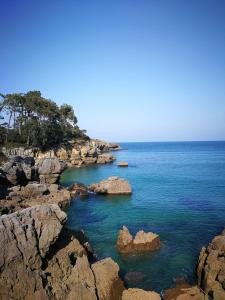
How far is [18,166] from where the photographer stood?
47250mm

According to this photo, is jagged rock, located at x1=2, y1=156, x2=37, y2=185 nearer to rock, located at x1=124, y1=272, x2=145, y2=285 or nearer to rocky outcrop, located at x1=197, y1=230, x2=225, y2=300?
rock, located at x1=124, y1=272, x2=145, y2=285

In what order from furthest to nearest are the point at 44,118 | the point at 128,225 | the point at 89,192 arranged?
the point at 44,118
the point at 89,192
the point at 128,225

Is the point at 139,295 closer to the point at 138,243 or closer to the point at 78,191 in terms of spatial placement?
the point at 138,243

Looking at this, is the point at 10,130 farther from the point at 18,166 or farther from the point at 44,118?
the point at 18,166

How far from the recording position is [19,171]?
46.8m

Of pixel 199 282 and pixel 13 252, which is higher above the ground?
pixel 13 252

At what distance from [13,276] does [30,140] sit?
2754 inches

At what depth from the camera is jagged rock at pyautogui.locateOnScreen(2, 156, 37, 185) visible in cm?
4506

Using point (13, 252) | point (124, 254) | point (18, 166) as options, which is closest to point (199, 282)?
point (124, 254)

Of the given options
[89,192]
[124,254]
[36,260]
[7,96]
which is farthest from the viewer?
[7,96]

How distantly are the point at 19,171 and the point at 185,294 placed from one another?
35.6 meters

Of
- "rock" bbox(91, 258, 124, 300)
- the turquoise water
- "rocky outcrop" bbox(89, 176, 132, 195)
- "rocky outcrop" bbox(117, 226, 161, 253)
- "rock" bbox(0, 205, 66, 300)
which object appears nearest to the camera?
"rock" bbox(0, 205, 66, 300)

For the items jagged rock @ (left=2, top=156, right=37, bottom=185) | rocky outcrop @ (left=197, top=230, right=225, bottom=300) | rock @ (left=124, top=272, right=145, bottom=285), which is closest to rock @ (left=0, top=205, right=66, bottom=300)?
rock @ (left=124, top=272, right=145, bottom=285)

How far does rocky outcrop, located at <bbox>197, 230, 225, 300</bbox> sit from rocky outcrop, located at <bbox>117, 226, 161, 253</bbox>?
4.90 metres
